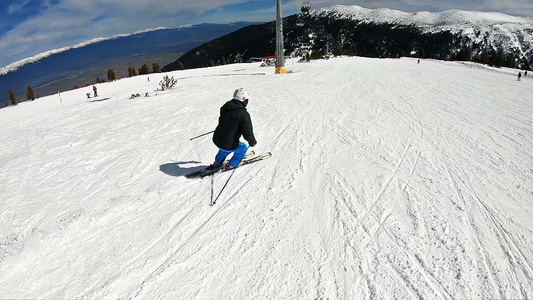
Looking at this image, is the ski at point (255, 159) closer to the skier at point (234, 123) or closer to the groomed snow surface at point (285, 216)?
the groomed snow surface at point (285, 216)

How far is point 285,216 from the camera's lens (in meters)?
4.39

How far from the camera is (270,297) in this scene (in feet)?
9.96

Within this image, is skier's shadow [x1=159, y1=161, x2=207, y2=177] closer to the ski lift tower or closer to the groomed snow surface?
the groomed snow surface

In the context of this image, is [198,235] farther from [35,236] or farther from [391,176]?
[391,176]

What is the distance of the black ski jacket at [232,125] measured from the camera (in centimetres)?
499

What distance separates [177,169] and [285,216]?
3.19 m

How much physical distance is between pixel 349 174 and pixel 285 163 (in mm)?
1473

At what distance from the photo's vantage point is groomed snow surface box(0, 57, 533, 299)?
10.5 feet

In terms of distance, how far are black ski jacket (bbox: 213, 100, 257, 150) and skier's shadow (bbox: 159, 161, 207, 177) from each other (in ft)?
4.77

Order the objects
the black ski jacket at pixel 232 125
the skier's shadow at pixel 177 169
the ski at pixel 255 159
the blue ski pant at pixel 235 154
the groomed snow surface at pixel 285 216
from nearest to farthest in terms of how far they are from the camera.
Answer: the groomed snow surface at pixel 285 216 < the black ski jacket at pixel 232 125 < the blue ski pant at pixel 235 154 < the skier's shadow at pixel 177 169 < the ski at pixel 255 159

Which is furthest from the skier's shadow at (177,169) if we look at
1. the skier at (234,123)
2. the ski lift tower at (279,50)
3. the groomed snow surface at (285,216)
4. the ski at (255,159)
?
the ski lift tower at (279,50)

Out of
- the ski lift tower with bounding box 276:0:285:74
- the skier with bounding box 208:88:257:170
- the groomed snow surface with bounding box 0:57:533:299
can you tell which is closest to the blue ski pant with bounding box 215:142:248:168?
the skier with bounding box 208:88:257:170

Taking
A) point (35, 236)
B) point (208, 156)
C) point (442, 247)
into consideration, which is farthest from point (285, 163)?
point (35, 236)

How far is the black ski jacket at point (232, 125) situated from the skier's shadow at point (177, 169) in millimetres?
1453
